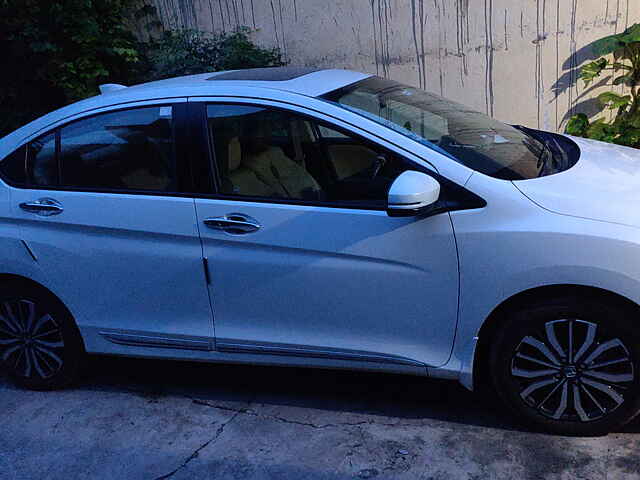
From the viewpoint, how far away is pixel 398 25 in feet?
22.9

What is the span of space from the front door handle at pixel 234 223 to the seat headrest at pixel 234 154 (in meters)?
0.25

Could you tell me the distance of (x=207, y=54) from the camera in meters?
7.41

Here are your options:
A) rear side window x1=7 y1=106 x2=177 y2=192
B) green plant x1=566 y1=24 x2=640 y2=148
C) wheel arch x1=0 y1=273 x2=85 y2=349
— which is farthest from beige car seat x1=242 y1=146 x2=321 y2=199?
green plant x1=566 y1=24 x2=640 y2=148

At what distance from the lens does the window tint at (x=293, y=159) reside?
336 cm

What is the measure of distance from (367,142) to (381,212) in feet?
1.09

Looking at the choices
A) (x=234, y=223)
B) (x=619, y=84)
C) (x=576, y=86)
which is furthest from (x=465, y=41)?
(x=234, y=223)

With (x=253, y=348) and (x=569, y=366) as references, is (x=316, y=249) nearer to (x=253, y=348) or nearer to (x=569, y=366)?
(x=253, y=348)

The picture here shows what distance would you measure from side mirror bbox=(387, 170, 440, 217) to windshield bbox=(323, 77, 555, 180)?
31 centimetres

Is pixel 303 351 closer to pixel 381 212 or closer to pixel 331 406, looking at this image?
pixel 331 406

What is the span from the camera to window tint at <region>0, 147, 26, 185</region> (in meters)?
3.89

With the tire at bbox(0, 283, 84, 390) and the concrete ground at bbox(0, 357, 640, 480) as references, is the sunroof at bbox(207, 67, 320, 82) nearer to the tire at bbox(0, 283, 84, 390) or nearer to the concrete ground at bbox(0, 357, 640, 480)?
the tire at bbox(0, 283, 84, 390)

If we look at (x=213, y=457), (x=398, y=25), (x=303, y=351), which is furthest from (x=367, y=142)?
(x=398, y=25)

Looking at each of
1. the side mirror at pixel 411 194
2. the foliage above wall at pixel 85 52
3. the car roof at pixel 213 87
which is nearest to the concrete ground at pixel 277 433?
the side mirror at pixel 411 194

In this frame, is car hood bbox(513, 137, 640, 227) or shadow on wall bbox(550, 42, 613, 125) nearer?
car hood bbox(513, 137, 640, 227)
